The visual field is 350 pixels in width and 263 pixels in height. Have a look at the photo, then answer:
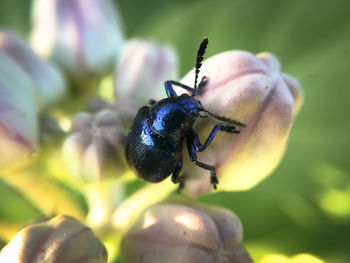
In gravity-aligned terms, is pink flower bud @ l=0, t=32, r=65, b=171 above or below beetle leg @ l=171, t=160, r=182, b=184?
above

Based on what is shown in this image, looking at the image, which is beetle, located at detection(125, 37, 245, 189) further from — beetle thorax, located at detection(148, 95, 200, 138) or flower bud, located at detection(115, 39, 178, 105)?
flower bud, located at detection(115, 39, 178, 105)

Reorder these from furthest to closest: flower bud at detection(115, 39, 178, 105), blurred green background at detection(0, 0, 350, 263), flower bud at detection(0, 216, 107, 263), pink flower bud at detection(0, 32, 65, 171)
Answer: blurred green background at detection(0, 0, 350, 263) → flower bud at detection(115, 39, 178, 105) → pink flower bud at detection(0, 32, 65, 171) → flower bud at detection(0, 216, 107, 263)

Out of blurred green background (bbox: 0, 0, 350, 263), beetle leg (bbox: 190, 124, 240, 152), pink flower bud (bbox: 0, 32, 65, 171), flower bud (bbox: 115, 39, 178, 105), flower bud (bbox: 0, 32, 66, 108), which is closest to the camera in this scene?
beetle leg (bbox: 190, 124, 240, 152)

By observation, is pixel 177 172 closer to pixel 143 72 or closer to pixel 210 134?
pixel 210 134

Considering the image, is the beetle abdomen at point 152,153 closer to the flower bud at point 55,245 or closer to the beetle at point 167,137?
the beetle at point 167,137

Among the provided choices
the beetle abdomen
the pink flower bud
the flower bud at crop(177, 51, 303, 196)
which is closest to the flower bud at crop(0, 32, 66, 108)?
the pink flower bud

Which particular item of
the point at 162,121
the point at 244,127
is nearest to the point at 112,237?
the point at 162,121

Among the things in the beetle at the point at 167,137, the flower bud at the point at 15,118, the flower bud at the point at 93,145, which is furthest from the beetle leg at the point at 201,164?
the flower bud at the point at 15,118

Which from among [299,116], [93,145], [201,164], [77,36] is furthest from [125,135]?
[299,116]
